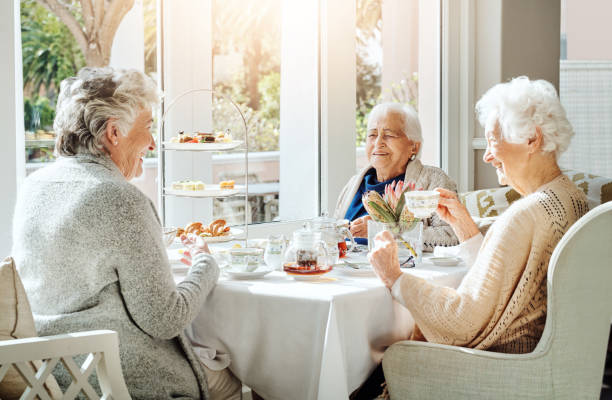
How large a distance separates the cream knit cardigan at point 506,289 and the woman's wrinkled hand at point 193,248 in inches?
24.7

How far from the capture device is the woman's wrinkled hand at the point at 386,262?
1940 mm

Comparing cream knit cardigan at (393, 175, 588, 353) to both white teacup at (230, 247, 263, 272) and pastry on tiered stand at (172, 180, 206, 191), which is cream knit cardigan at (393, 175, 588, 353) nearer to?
white teacup at (230, 247, 263, 272)

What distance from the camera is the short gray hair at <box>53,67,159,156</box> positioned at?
73.8 inches

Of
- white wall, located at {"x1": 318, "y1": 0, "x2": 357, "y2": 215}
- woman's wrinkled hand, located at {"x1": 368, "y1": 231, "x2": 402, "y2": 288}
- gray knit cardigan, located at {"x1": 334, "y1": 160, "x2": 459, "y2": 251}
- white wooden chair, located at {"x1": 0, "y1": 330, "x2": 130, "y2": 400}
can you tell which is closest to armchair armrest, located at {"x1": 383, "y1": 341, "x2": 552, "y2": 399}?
woman's wrinkled hand, located at {"x1": 368, "y1": 231, "x2": 402, "y2": 288}

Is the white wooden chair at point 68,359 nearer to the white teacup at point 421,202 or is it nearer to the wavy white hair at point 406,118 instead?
the white teacup at point 421,202

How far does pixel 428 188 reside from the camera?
307cm

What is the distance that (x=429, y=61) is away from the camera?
4691 millimetres

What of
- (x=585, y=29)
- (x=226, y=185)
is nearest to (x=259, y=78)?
(x=226, y=185)

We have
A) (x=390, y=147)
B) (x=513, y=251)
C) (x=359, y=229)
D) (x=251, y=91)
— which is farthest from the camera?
(x=251, y=91)

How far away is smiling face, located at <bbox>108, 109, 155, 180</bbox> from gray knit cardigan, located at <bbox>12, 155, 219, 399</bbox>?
136 millimetres

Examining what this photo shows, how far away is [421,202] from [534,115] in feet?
1.34

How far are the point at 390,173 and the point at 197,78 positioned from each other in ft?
3.32

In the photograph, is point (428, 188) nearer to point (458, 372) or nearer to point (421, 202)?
point (421, 202)

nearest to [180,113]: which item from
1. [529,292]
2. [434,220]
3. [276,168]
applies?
[276,168]
